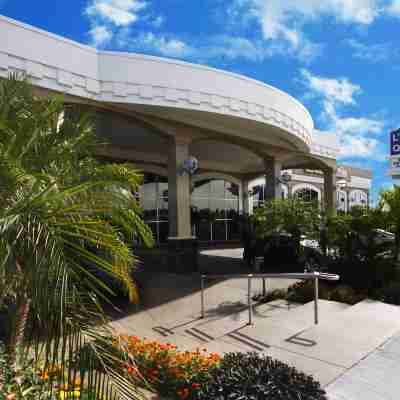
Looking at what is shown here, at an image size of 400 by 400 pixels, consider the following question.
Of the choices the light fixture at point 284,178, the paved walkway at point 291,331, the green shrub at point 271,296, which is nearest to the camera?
the paved walkway at point 291,331

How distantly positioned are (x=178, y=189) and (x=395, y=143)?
311 inches

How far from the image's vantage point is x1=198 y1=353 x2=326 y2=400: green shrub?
3266mm

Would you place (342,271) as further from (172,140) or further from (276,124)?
(172,140)

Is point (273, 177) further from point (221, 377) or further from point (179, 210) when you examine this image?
point (221, 377)

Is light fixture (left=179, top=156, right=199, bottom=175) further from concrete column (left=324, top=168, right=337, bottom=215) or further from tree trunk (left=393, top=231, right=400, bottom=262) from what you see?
concrete column (left=324, top=168, right=337, bottom=215)

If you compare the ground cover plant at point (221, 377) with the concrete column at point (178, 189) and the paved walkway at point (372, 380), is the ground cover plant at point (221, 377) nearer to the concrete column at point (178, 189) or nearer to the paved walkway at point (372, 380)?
the paved walkway at point (372, 380)

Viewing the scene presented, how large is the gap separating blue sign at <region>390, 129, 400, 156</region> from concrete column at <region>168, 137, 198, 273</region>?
7.33 meters

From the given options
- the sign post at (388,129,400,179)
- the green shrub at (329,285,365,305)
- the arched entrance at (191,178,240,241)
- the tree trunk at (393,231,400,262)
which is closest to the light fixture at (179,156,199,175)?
the green shrub at (329,285,365,305)

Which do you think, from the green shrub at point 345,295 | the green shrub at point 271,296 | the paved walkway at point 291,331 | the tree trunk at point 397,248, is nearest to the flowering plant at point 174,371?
the paved walkway at point 291,331

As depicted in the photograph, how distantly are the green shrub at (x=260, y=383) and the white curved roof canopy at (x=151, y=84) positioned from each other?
7.66 m

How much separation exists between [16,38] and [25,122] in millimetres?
5874

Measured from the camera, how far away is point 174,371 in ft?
13.2

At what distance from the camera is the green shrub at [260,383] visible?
3.27m

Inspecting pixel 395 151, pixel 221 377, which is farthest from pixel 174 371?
pixel 395 151
